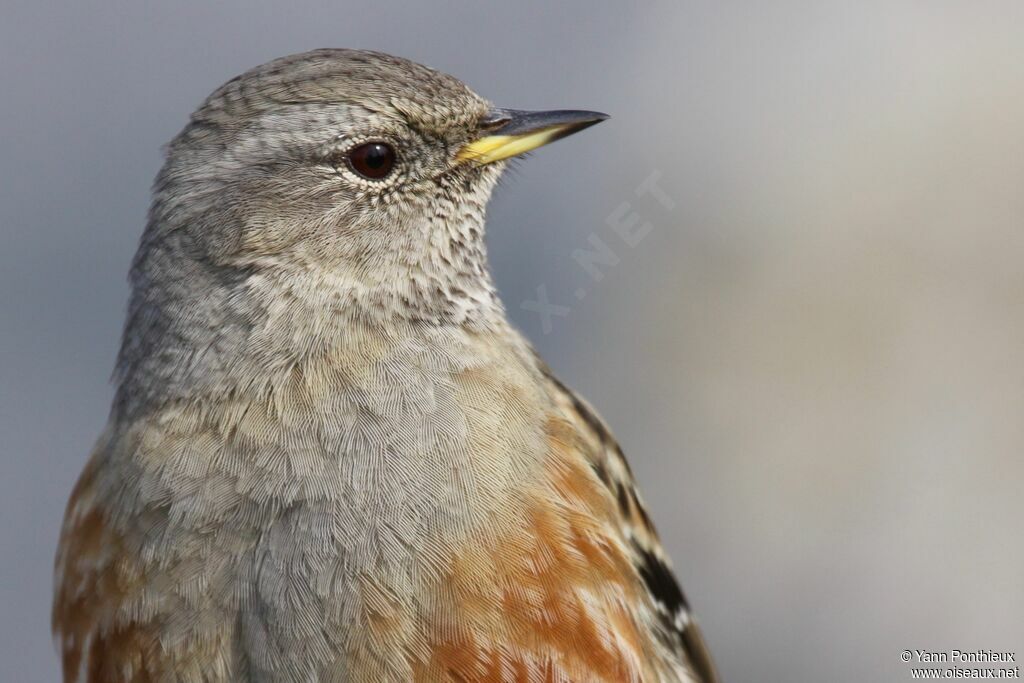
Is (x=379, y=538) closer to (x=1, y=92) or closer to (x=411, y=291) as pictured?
(x=411, y=291)

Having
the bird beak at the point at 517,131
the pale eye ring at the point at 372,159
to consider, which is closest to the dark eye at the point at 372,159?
the pale eye ring at the point at 372,159

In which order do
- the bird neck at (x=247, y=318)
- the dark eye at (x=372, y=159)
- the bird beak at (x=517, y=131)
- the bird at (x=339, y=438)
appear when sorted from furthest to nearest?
the bird beak at (x=517, y=131), the dark eye at (x=372, y=159), the bird neck at (x=247, y=318), the bird at (x=339, y=438)

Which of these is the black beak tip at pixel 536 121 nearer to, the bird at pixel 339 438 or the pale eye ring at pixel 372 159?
the bird at pixel 339 438

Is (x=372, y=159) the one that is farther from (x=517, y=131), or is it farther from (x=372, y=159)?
(x=517, y=131)

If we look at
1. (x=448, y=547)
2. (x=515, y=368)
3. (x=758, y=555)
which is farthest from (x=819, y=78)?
(x=448, y=547)

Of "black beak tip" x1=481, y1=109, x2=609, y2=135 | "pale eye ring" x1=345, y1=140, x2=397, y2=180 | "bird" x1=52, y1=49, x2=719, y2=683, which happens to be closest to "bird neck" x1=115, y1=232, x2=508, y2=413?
"bird" x1=52, y1=49, x2=719, y2=683

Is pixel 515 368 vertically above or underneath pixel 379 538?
above

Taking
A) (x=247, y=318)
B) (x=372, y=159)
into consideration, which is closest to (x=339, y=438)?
(x=247, y=318)
